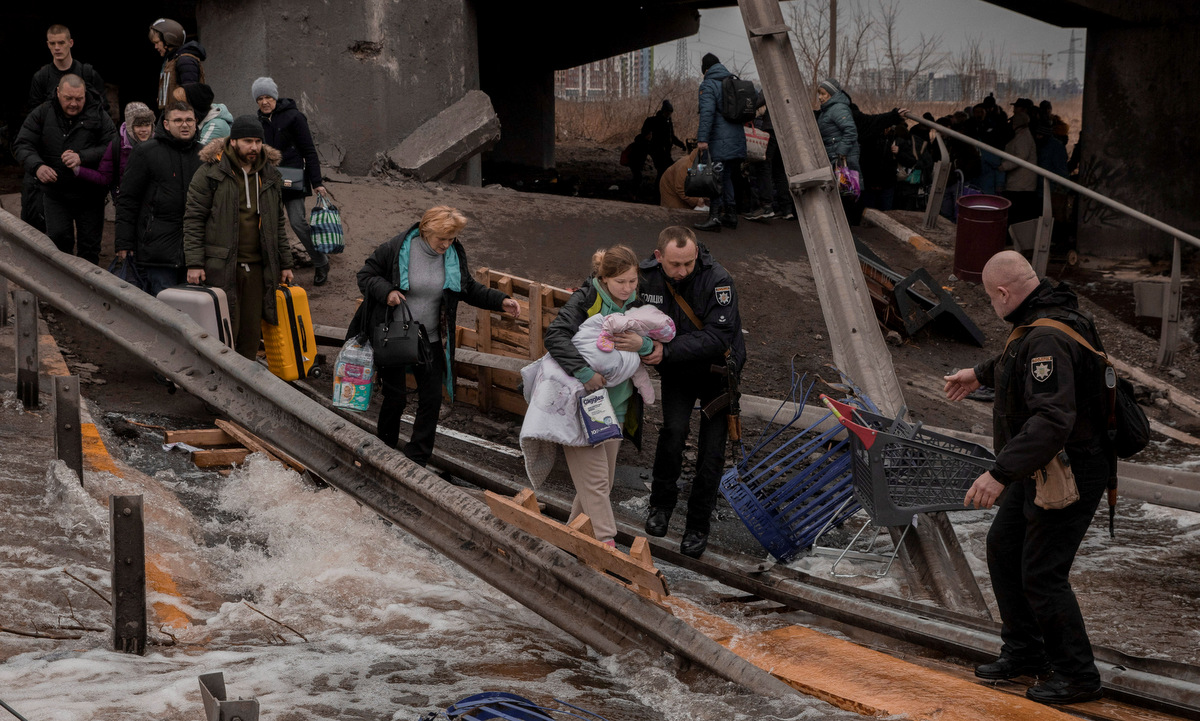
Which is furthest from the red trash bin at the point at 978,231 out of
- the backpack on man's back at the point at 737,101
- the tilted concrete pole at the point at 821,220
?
the tilted concrete pole at the point at 821,220

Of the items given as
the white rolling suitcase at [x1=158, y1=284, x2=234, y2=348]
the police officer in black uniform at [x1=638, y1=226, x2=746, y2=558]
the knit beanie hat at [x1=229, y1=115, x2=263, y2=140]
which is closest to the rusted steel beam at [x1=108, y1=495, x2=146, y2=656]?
the police officer in black uniform at [x1=638, y1=226, x2=746, y2=558]

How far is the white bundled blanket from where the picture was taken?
555 cm

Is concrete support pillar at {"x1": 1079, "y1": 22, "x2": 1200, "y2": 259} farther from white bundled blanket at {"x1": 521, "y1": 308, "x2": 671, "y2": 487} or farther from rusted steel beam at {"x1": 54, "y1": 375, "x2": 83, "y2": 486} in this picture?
rusted steel beam at {"x1": 54, "y1": 375, "x2": 83, "y2": 486}

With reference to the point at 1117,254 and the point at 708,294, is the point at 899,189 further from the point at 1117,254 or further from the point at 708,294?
the point at 708,294

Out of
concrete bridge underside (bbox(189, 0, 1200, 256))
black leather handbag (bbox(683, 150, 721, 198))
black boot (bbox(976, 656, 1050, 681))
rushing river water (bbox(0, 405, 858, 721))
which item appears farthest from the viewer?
concrete bridge underside (bbox(189, 0, 1200, 256))

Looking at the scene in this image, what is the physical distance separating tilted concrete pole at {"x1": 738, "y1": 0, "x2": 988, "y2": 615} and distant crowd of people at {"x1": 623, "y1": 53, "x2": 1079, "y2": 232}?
1129mm

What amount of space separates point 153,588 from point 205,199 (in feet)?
10.4

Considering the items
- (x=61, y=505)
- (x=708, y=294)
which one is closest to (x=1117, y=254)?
(x=708, y=294)

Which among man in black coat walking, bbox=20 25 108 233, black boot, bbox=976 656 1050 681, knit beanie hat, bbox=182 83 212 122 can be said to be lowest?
black boot, bbox=976 656 1050 681

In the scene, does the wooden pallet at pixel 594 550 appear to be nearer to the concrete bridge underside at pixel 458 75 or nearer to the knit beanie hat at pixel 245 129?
the knit beanie hat at pixel 245 129

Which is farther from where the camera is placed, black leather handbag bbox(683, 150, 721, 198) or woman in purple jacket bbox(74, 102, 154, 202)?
black leather handbag bbox(683, 150, 721, 198)

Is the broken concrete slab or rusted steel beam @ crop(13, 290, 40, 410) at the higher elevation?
→ the broken concrete slab

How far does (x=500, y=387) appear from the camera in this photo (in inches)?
332

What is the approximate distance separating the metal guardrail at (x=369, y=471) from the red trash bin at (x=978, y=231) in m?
9.24
